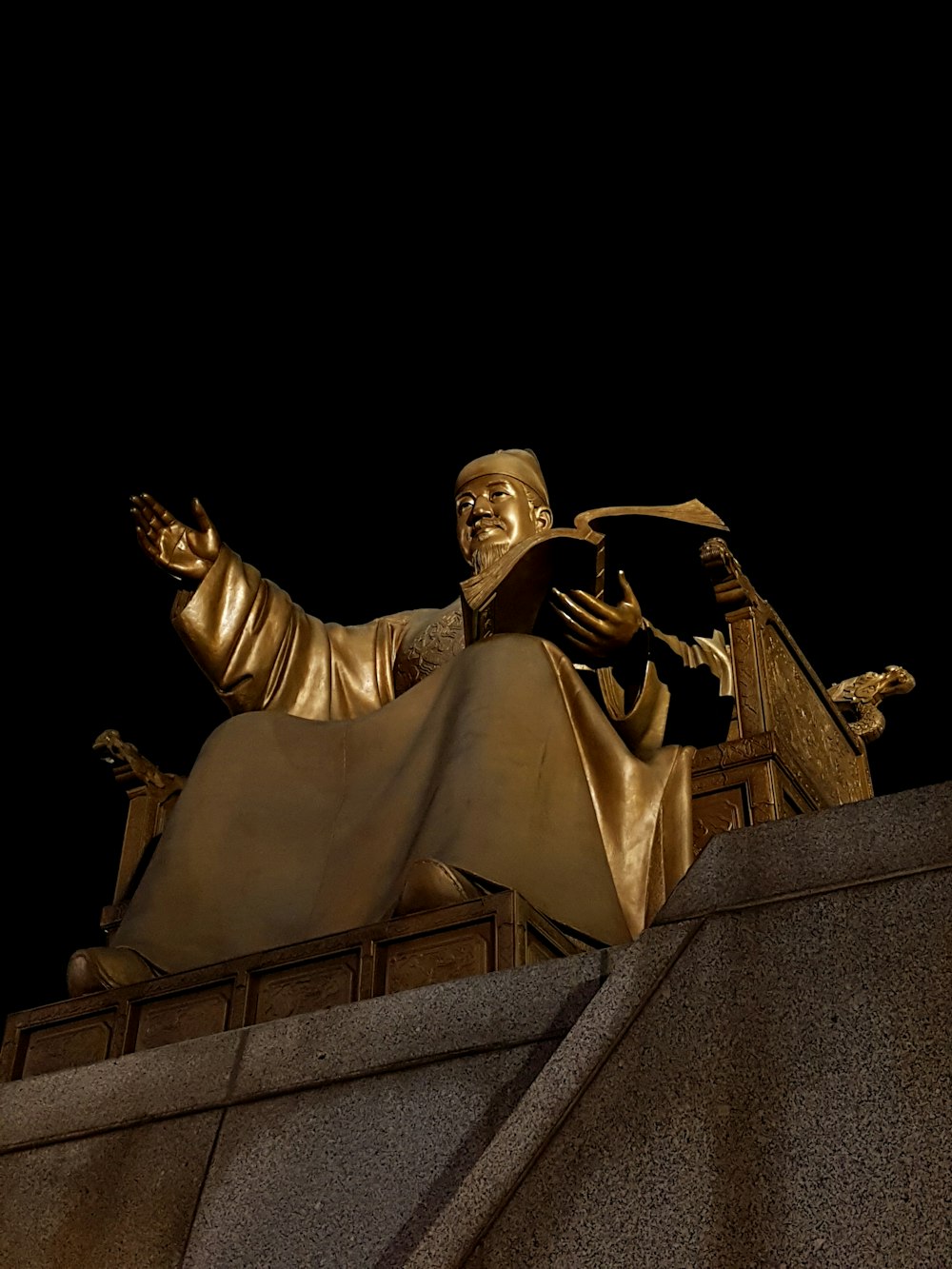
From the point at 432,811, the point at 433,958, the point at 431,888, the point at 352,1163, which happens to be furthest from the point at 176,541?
the point at 352,1163

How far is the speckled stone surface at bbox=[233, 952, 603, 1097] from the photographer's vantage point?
2.31 m

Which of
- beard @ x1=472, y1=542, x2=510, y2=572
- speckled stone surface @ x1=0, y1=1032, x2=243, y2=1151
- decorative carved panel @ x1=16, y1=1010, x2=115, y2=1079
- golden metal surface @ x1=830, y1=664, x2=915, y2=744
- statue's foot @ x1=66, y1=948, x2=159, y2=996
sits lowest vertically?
golden metal surface @ x1=830, y1=664, x2=915, y2=744

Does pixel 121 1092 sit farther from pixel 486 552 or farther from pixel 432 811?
pixel 486 552

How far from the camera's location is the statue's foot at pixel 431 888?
2961 mm

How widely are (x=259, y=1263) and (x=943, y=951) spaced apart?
3.44ft

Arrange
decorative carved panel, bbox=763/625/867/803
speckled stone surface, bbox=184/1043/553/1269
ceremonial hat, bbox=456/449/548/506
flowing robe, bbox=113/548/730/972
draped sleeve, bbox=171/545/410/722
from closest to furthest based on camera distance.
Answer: speckled stone surface, bbox=184/1043/553/1269, flowing robe, bbox=113/548/730/972, draped sleeve, bbox=171/545/410/722, decorative carved panel, bbox=763/625/867/803, ceremonial hat, bbox=456/449/548/506

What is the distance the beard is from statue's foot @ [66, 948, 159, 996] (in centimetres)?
193

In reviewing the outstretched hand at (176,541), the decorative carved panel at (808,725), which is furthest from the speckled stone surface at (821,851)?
the outstretched hand at (176,541)

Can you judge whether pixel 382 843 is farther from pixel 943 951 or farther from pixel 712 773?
pixel 943 951

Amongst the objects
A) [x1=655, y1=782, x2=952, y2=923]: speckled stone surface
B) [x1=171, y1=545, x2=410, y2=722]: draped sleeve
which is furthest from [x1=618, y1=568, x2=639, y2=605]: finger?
[x1=655, y1=782, x2=952, y2=923]: speckled stone surface

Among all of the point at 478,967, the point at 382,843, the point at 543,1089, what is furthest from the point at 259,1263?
the point at 382,843

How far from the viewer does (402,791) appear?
11.6ft

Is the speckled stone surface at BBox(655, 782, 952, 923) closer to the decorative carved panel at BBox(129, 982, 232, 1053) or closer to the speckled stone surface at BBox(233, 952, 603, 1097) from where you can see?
the speckled stone surface at BBox(233, 952, 603, 1097)

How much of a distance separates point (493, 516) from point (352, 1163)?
114 inches
